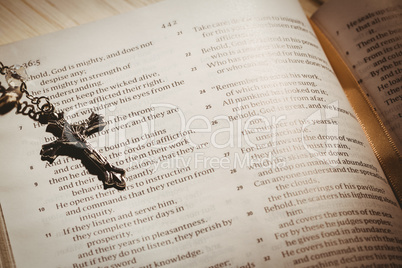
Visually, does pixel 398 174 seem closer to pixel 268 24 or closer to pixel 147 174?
pixel 268 24

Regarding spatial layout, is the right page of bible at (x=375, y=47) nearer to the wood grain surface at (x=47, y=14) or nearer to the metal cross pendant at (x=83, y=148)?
the wood grain surface at (x=47, y=14)

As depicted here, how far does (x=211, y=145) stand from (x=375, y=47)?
0.65 metres

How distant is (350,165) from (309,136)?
0.15 m

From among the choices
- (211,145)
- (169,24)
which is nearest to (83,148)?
(211,145)

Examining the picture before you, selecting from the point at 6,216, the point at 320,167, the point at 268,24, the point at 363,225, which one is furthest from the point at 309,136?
the point at 6,216

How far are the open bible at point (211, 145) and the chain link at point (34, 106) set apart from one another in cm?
2

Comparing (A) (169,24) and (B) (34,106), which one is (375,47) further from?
(B) (34,106)

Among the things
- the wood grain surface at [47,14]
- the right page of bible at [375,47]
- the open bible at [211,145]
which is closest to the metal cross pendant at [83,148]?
the open bible at [211,145]

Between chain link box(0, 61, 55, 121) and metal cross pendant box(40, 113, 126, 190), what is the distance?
3 centimetres

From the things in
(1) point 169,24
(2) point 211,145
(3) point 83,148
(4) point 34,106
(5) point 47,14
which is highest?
(5) point 47,14

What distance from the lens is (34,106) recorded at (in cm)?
94

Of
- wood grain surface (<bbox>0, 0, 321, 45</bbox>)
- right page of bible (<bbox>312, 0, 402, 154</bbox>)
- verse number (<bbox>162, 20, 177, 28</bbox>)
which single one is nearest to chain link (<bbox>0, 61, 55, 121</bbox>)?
wood grain surface (<bbox>0, 0, 321, 45</bbox>)

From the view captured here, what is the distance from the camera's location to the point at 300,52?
39.5 inches

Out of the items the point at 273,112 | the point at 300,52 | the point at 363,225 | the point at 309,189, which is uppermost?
the point at 300,52
